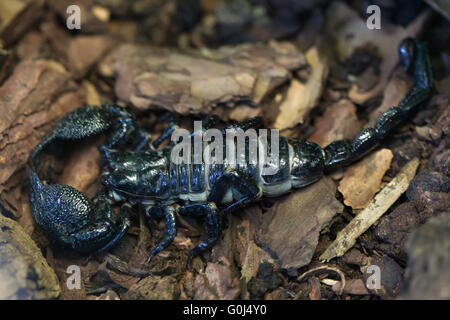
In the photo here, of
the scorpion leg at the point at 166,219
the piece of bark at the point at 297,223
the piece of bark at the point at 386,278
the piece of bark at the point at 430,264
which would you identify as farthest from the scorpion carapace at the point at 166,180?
the piece of bark at the point at 430,264

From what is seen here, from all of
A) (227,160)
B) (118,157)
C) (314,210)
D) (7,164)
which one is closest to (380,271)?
(314,210)

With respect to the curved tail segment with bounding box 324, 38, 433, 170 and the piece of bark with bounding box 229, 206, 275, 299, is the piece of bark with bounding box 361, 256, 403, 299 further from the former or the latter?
the curved tail segment with bounding box 324, 38, 433, 170

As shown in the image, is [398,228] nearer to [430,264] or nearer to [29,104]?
[430,264]

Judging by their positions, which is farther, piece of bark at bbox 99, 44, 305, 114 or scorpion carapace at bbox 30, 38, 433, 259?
piece of bark at bbox 99, 44, 305, 114

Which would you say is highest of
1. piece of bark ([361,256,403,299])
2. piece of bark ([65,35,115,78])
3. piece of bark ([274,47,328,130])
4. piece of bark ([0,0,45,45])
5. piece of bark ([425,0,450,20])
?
piece of bark ([425,0,450,20])

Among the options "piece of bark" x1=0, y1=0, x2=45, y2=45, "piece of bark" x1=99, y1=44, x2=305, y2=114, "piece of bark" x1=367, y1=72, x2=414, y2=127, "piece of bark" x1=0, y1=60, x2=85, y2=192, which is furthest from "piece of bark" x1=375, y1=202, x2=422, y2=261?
"piece of bark" x1=0, y1=0, x2=45, y2=45
